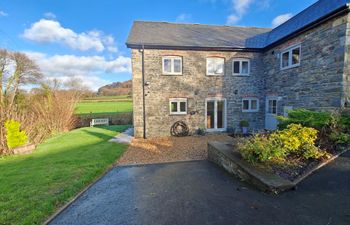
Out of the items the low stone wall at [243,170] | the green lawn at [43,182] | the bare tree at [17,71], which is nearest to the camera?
the green lawn at [43,182]

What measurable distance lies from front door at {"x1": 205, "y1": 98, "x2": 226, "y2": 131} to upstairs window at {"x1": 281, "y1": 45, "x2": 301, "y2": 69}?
12.9 feet

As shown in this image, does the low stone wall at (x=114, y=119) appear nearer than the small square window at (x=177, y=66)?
No

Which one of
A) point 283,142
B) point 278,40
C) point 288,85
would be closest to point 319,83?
point 288,85

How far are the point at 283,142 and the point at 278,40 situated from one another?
25.0ft

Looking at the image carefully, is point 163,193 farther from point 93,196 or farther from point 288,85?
point 288,85

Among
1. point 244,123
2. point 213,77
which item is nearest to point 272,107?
point 244,123

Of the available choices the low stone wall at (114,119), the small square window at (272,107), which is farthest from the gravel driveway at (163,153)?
the low stone wall at (114,119)

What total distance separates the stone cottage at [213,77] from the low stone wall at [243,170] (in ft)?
17.2

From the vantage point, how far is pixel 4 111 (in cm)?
771

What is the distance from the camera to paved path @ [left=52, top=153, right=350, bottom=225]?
2.74 meters

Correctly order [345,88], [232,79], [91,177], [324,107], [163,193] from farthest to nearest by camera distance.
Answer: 1. [232,79]
2. [324,107]
3. [345,88]
4. [91,177]
5. [163,193]

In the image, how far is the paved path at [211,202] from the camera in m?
2.74

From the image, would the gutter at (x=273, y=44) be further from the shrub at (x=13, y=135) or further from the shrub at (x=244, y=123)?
the shrub at (x=13, y=135)

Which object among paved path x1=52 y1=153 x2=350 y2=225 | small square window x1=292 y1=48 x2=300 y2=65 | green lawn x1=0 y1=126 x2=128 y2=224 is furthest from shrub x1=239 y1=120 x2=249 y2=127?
green lawn x1=0 y1=126 x2=128 y2=224
